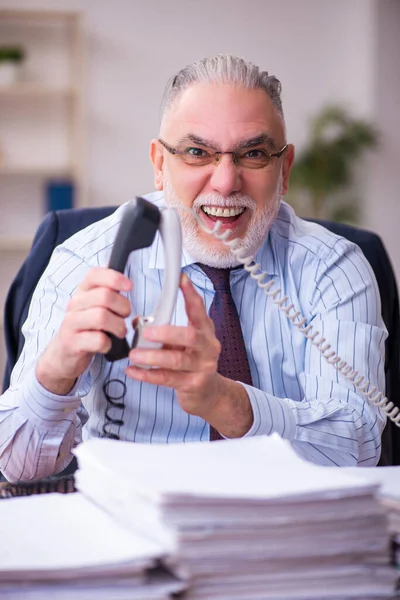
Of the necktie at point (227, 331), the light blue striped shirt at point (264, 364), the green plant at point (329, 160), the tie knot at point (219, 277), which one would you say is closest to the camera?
the light blue striped shirt at point (264, 364)

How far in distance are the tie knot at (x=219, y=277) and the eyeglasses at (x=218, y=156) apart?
20 cm

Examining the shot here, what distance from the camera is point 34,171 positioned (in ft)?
16.3

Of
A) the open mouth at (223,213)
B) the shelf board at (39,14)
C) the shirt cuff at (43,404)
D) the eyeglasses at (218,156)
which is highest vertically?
the shelf board at (39,14)

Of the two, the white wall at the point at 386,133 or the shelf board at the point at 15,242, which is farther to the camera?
the white wall at the point at 386,133

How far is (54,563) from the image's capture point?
61 cm

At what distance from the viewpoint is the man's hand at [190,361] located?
0.99 metres

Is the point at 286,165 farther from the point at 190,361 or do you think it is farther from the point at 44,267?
the point at 190,361

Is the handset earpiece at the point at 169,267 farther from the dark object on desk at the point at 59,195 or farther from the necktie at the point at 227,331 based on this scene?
the dark object on desk at the point at 59,195

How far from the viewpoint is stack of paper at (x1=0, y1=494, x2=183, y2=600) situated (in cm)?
60

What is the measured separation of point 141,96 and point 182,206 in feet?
13.1

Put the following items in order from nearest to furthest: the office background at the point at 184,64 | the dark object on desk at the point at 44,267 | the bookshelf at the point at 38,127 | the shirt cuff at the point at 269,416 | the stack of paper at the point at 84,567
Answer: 1. the stack of paper at the point at 84,567
2. the shirt cuff at the point at 269,416
3. the dark object on desk at the point at 44,267
4. the bookshelf at the point at 38,127
5. the office background at the point at 184,64

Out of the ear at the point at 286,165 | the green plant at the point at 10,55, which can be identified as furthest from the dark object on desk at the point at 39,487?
the green plant at the point at 10,55

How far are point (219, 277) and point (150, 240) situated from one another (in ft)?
1.62

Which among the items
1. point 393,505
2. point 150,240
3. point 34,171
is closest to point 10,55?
point 34,171
